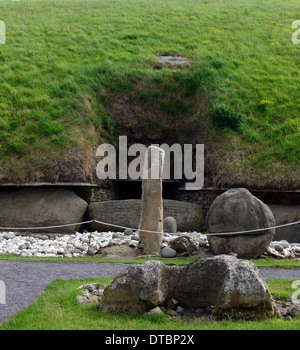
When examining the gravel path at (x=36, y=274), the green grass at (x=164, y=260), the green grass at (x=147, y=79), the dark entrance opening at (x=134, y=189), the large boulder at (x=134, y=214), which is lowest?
the green grass at (x=164, y=260)

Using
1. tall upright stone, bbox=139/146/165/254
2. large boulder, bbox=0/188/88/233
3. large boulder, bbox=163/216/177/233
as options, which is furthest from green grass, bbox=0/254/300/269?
large boulder, bbox=0/188/88/233

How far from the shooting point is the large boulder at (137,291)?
5.77 meters

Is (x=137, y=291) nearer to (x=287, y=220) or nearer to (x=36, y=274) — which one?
(x=36, y=274)

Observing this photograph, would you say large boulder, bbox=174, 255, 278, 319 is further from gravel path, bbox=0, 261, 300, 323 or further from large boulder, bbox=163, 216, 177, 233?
large boulder, bbox=163, 216, 177, 233

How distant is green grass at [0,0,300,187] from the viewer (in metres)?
15.5

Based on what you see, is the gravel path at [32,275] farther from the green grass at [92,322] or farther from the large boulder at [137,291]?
the large boulder at [137,291]

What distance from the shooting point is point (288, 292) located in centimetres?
687

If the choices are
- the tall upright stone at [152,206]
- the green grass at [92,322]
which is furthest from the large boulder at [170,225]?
the green grass at [92,322]

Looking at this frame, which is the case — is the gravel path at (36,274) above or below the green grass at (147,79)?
below

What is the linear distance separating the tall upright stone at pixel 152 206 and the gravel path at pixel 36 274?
1.68 m

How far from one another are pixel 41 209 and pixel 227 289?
9.70 metres

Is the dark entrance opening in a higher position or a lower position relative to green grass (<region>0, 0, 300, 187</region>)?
lower

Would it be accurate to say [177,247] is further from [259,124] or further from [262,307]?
[259,124]

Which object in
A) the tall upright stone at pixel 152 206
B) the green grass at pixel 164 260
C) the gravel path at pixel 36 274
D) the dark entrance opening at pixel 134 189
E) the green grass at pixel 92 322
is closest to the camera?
the green grass at pixel 92 322
